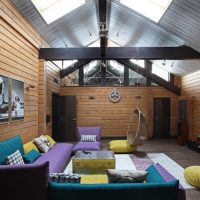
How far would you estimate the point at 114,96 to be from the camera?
34.2 feet

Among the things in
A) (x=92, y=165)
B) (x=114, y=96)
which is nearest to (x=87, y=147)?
(x=92, y=165)

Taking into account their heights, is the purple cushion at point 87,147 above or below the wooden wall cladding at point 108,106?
below

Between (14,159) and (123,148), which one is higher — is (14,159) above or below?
above

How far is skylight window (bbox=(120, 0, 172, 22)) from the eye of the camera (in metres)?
5.39

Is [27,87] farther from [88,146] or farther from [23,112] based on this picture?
[88,146]

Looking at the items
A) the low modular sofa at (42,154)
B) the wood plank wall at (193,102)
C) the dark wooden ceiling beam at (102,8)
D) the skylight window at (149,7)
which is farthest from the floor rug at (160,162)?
the skylight window at (149,7)

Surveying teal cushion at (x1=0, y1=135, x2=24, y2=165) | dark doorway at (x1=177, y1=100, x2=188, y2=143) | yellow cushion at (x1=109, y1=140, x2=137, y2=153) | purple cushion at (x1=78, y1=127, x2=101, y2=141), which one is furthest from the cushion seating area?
dark doorway at (x1=177, y1=100, x2=188, y2=143)

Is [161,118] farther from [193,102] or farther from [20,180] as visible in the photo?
[20,180]

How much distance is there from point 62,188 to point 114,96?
8.20m

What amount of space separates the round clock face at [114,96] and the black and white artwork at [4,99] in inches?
254

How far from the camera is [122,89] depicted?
1047cm

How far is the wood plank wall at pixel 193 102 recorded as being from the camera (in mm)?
8242

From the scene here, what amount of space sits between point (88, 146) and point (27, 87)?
2248 mm

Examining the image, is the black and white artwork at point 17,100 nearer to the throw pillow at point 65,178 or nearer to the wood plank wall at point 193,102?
the throw pillow at point 65,178
